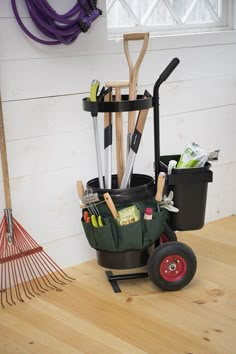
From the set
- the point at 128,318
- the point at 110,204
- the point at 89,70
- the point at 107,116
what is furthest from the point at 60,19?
the point at 128,318

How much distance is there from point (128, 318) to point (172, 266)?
0.95 feet

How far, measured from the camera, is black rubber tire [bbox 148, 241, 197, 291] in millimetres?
2174

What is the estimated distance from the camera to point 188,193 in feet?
7.45

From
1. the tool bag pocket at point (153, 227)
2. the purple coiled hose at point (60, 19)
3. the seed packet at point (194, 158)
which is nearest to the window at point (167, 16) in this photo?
the purple coiled hose at point (60, 19)

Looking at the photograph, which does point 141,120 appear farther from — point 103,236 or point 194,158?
point 103,236

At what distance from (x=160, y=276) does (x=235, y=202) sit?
3.37 ft

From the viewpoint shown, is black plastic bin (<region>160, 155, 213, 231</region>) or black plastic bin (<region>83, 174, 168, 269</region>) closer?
black plastic bin (<region>83, 174, 168, 269</region>)

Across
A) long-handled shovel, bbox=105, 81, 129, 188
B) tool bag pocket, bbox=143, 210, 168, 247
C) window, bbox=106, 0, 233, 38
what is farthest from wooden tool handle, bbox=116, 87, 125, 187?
window, bbox=106, 0, 233, 38

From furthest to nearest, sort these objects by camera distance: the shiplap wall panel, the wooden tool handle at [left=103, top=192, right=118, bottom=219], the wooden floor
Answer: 1. the shiplap wall panel
2. the wooden tool handle at [left=103, top=192, right=118, bottom=219]
3. the wooden floor

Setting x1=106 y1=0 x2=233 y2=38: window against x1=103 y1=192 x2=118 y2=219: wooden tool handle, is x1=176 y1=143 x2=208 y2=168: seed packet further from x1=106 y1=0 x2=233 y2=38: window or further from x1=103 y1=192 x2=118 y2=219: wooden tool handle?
x1=106 y1=0 x2=233 y2=38: window

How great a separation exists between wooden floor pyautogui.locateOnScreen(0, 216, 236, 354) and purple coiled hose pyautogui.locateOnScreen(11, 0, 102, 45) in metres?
0.94

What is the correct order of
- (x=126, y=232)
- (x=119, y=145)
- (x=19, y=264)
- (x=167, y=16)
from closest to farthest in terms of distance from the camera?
(x=126, y=232)
(x=119, y=145)
(x=19, y=264)
(x=167, y=16)

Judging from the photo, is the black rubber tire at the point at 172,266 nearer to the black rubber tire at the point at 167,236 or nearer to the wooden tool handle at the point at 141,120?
the black rubber tire at the point at 167,236

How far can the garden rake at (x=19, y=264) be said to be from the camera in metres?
2.19
